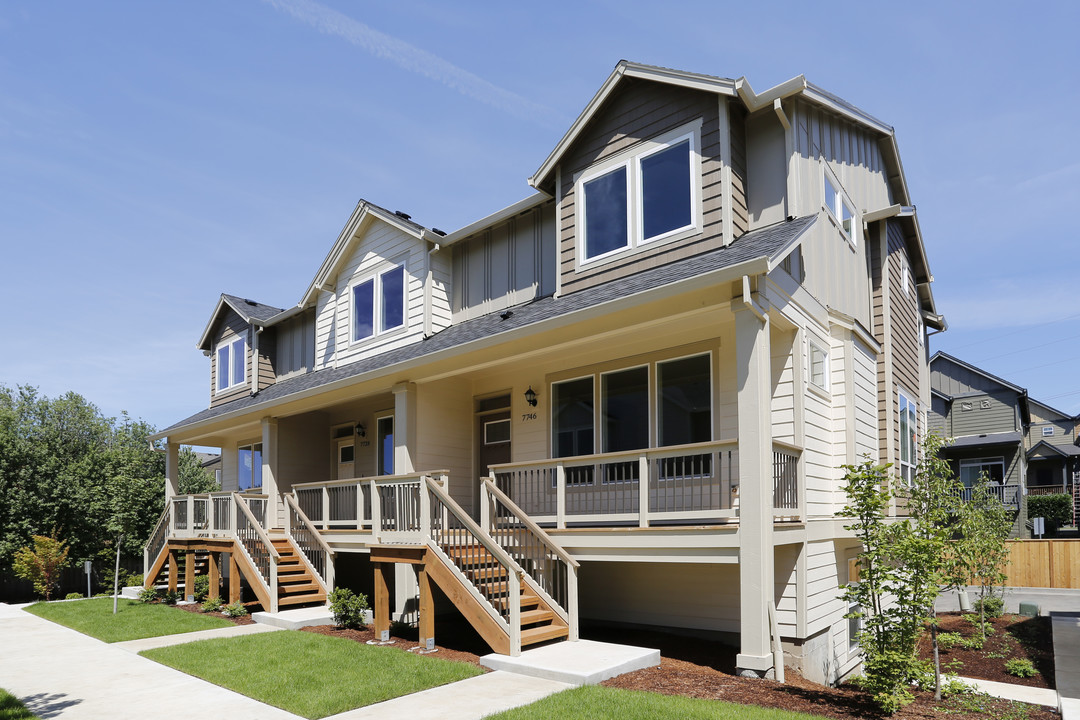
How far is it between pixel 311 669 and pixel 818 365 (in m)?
8.23

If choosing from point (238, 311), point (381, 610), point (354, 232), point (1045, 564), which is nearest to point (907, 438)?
point (1045, 564)

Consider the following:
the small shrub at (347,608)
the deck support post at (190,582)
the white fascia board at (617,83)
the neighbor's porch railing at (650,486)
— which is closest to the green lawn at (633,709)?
the neighbor's porch railing at (650,486)

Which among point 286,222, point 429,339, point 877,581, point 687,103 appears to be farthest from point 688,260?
point 286,222

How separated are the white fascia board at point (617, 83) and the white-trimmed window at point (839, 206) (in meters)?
2.68

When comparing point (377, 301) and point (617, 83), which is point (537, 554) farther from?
point (377, 301)

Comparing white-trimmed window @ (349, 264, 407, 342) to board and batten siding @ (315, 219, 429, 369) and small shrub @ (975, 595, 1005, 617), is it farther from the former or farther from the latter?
small shrub @ (975, 595, 1005, 617)

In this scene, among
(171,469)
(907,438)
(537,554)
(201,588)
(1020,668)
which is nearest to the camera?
(537,554)

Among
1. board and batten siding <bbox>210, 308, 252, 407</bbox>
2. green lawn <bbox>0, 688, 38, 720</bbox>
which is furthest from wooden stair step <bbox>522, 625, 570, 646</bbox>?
board and batten siding <bbox>210, 308, 252, 407</bbox>

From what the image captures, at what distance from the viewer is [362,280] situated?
17.2 m

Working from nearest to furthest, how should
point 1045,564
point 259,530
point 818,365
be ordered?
point 818,365
point 259,530
point 1045,564

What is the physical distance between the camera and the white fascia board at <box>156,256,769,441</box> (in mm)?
8555

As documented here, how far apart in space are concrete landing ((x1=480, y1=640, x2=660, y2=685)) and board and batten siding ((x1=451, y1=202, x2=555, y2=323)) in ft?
21.3

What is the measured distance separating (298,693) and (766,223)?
343 inches

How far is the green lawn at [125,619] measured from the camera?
1277 cm
